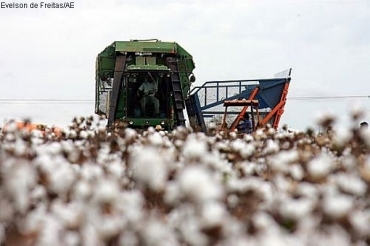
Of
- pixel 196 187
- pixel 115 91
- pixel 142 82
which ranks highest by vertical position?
pixel 142 82

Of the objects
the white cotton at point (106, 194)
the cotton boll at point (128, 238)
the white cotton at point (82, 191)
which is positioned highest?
the white cotton at point (106, 194)

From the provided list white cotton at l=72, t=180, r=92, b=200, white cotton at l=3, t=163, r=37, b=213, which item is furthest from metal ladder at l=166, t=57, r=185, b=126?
white cotton at l=3, t=163, r=37, b=213

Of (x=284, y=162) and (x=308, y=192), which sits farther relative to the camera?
(x=284, y=162)

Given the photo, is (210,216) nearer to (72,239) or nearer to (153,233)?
(153,233)

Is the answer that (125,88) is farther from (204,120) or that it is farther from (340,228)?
(340,228)

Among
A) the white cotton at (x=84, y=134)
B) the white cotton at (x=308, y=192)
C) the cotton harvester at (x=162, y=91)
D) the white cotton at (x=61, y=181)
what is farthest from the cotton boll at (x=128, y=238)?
the cotton harvester at (x=162, y=91)

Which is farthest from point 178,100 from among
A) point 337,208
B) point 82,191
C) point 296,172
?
point 337,208

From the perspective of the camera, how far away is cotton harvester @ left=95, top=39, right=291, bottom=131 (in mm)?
15211

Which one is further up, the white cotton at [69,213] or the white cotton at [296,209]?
the white cotton at [296,209]

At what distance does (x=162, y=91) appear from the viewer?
1533 cm

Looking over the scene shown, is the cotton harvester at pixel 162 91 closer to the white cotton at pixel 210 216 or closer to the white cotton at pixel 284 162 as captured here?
the white cotton at pixel 284 162

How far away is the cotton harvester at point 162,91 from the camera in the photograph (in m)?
15.2

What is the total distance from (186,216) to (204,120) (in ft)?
48.2

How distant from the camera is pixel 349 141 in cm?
439
